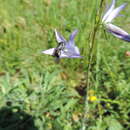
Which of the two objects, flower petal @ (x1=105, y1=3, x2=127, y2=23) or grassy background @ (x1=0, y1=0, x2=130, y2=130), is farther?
grassy background @ (x1=0, y1=0, x2=130, y2=130)

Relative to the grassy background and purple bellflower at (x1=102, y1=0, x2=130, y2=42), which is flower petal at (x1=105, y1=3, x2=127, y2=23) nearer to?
purple bellflower at (x1=102, y1=0, x2=130, y2=42)

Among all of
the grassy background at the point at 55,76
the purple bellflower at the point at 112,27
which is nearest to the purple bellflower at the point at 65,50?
the purple bellflower at the point at 112,27

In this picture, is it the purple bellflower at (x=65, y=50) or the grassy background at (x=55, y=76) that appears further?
the grassy background at (x=55, y=76)

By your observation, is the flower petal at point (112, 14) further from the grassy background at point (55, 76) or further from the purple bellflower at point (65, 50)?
the grassy background at point (55, 76)

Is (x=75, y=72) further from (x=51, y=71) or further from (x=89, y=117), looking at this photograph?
(x=89, y=117)

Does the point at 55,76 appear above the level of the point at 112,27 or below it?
below

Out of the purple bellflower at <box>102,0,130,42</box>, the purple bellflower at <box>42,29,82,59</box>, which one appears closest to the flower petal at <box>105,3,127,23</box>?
the purple bellflower at <box>102,0,130,42</box>

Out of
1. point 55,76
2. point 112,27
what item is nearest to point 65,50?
point 112,27

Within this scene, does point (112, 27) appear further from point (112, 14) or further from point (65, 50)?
point (65, 50)
